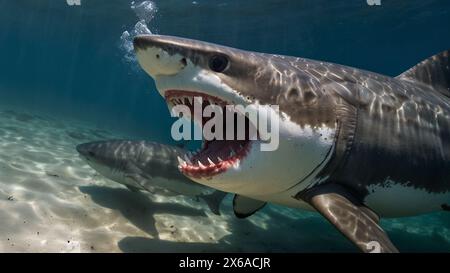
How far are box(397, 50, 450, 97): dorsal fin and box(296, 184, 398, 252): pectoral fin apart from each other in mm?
2973

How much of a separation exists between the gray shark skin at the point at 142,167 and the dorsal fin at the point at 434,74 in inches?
161

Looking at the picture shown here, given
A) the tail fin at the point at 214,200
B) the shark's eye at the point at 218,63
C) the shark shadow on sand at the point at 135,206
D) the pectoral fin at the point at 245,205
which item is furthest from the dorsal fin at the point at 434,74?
the shark shadow on sand at the point at 135,206

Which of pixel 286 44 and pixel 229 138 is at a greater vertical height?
pixel 286 44

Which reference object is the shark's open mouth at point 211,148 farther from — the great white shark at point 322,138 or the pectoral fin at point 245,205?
the pectoral fin at point 245,205

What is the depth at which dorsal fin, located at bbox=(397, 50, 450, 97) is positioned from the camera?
5797mm

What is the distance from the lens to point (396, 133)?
423cm

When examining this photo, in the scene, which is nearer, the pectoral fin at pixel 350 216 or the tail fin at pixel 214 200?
the pectoral fin at pixel 350 216

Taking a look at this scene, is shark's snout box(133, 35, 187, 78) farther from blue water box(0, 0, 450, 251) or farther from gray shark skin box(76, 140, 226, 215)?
blue water box(0, 0, 450, 251)

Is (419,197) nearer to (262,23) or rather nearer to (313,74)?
(313,74)

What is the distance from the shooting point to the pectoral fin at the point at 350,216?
3.10 meters

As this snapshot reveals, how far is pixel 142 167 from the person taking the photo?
723cm
